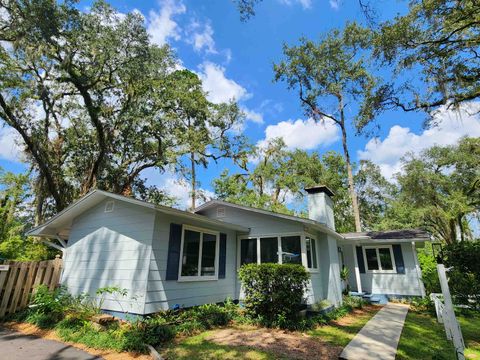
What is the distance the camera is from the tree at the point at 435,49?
6871mm

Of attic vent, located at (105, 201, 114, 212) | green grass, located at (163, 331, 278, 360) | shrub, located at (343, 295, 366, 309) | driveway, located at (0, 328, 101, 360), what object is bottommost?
driveway, located at (0, 328, 101, 360)

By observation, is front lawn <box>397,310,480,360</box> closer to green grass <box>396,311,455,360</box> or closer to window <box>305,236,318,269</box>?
green grass <box>396,311,455,360</box>

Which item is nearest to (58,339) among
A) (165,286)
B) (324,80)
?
(165,286)

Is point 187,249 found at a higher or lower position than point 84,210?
lower

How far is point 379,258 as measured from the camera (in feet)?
42.4

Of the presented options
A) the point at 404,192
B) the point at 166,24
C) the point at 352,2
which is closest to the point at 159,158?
the point at 166,24

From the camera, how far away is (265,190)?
25312 millimetres

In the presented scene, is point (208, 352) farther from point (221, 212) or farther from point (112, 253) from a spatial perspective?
point (221, 212)

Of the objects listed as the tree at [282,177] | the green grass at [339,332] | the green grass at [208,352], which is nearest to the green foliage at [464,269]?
the green grass at [339,332]

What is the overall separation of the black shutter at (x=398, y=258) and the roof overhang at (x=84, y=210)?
24.8 ft

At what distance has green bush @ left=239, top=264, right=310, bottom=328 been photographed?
726cm

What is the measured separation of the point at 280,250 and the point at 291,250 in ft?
1.25

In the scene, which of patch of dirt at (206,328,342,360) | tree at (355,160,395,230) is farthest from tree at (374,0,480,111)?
tree at (355,160,395,230)

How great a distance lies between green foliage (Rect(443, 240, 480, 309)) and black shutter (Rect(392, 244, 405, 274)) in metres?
5.97
